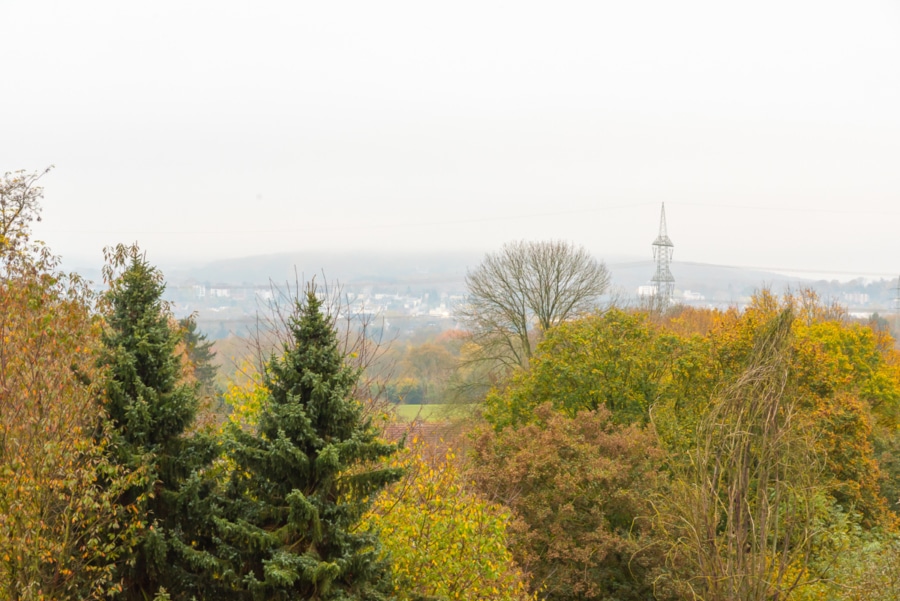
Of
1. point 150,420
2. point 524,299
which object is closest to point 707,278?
point 524,299

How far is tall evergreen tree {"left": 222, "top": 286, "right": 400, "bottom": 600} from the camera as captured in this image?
399 inches

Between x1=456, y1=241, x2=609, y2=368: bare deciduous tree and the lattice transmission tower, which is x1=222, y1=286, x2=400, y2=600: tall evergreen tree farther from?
the lattice transmission tower

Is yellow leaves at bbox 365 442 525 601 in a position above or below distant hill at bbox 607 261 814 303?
below

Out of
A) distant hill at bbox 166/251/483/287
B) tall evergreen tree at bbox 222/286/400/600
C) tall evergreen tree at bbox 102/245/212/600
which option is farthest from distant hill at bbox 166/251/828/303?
tall evergreen tree at bbox 222/286/400/600

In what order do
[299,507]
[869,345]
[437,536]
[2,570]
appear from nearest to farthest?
[2,570] < [299,507] < [437,536] < [869,345]

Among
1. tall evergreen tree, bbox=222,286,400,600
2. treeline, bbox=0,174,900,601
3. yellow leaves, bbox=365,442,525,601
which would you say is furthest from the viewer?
yellow leaves, bbox=365,442,525,601

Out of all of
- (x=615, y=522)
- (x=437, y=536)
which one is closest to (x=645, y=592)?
(x=615, y=522)

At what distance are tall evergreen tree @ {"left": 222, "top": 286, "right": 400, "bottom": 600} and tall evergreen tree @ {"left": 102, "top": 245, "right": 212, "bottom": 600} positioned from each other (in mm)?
814

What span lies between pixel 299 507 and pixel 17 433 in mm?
3583

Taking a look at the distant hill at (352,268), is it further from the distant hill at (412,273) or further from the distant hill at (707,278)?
the distant hill at (707,278)

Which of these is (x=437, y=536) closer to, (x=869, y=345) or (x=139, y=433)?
(x=139, y=433)

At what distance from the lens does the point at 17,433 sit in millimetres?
9664

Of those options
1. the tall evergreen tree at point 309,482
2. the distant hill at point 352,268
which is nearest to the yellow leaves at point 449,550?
the tall evergreen tree at point 309,482

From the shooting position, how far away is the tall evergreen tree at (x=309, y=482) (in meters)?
10.1
